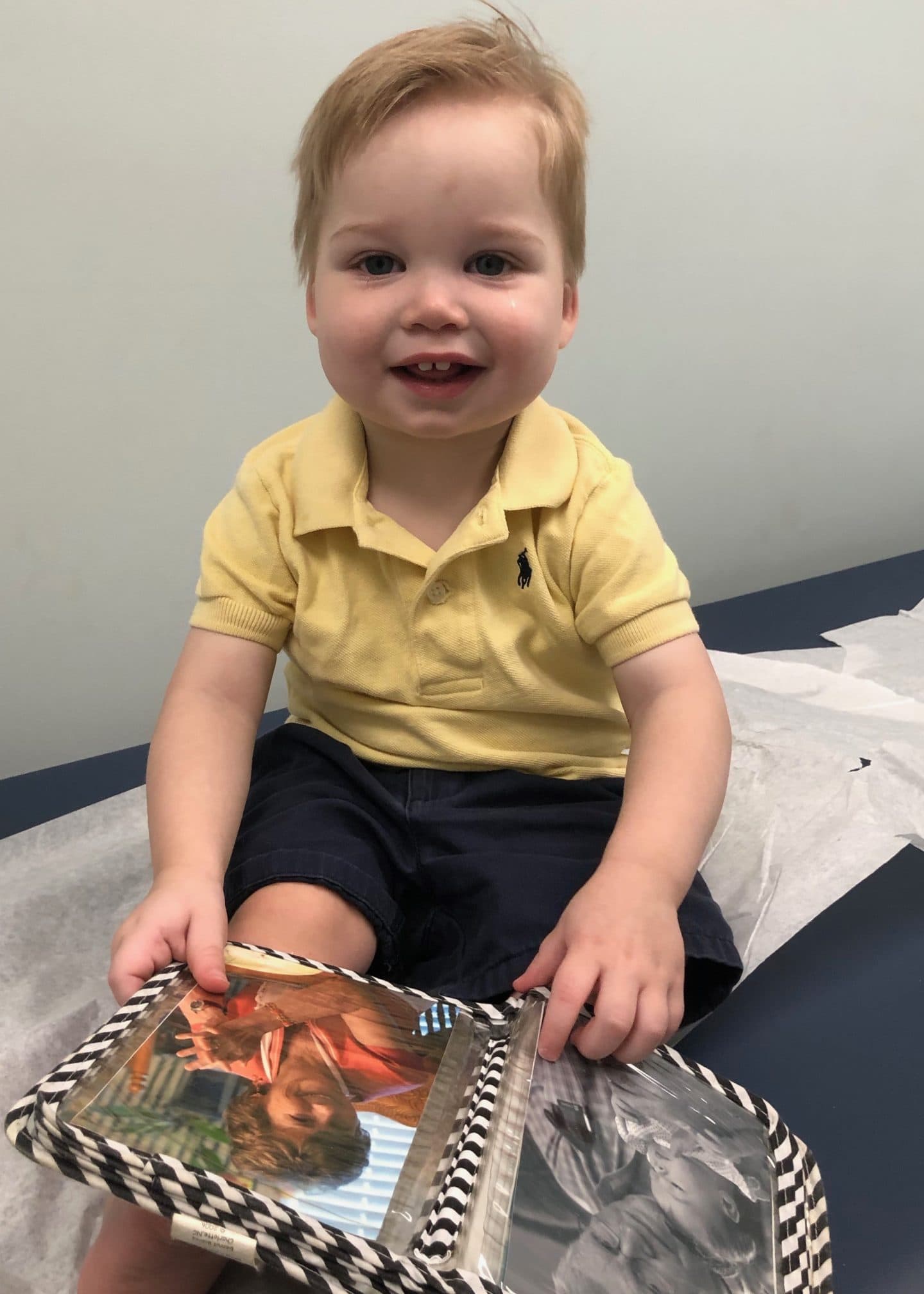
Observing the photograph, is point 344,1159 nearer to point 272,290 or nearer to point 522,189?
point 522,189

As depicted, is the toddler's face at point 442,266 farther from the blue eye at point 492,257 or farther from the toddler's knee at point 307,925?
the toddler's knee at point 307,925

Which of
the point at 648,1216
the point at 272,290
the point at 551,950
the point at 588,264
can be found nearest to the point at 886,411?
the point at 588,264

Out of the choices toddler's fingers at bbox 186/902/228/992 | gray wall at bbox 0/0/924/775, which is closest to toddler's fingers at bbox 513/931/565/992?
toddler's fingers at bbox 186/902/228/992

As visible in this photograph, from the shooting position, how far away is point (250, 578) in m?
0.61

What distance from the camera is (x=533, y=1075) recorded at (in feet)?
1.41

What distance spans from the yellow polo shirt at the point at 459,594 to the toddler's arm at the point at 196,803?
0.02 m

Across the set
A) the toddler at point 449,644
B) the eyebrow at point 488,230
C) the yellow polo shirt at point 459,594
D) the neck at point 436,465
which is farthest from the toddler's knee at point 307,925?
the eyebrow at point 488,230

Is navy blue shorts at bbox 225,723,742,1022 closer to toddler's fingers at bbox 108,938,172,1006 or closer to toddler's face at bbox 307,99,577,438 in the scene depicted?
toddler's fingers at bbox 108,938,172,1006

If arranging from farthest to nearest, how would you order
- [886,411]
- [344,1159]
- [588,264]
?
[886,411] → [588,264] → [344,1159]

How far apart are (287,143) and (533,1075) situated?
2.54 ft

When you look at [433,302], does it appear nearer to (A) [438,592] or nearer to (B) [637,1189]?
(A) [438,592]

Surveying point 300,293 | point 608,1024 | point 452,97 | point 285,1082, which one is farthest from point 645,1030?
point 300,293

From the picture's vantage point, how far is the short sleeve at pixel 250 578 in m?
0.61

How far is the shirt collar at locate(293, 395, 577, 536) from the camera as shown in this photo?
59 centimetres
